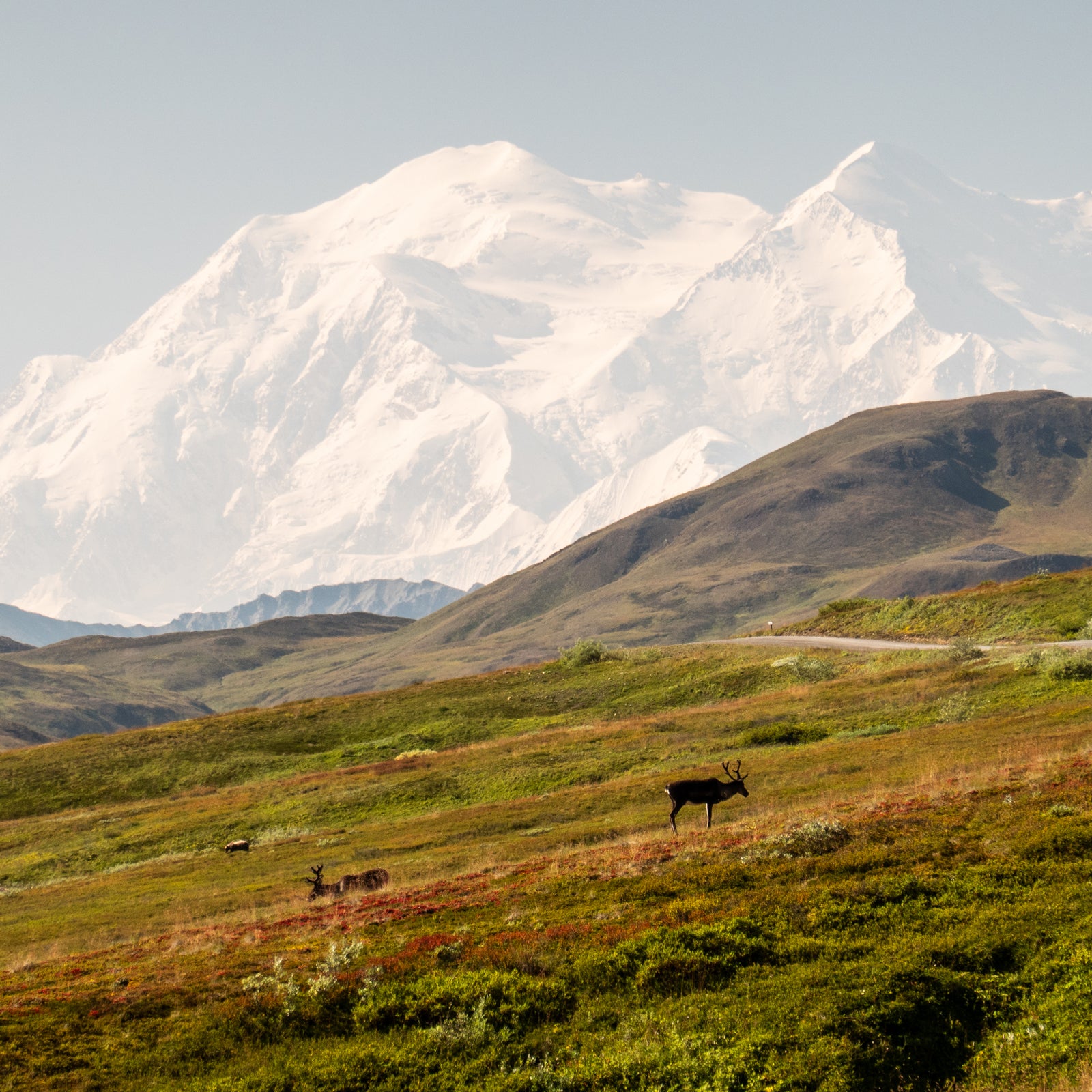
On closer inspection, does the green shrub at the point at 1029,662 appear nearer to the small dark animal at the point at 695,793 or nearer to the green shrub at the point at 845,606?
the small dark animal at the point at 695,793

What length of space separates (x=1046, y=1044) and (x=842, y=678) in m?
49.6

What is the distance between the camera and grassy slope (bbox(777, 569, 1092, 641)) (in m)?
65.7

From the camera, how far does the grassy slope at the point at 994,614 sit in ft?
216

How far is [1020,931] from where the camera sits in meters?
15.8

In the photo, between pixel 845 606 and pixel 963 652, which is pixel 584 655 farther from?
pixel 963 652

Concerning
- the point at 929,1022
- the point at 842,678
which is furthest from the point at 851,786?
the point at 842,678

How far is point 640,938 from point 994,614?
62.2 meters

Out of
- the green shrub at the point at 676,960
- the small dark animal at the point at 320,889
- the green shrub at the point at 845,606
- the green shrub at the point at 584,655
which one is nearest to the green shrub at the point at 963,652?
the green shrub at the point at 584,655

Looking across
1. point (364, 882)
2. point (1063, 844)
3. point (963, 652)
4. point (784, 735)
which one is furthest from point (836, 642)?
point (1063, 844)

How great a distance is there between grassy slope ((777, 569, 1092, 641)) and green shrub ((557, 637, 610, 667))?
19746 millimetres

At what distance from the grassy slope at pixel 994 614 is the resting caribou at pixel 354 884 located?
46.4 meters

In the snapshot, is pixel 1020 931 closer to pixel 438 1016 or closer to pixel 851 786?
pixel 438 1016

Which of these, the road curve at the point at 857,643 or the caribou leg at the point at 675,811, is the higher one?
the road curve at the point at 857,643

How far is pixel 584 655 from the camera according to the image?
9019 cm
